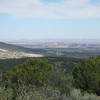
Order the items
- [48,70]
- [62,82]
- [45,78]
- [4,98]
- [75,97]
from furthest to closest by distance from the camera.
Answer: [48,70] → [45,78] → [62,82] → [75,97] → [4,98]

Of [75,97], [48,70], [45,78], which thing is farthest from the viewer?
[48,70]

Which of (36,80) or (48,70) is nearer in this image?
(36,80)

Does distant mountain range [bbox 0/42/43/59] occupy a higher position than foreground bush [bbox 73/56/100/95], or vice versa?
foreground bush [bbox 73/56/100/95]

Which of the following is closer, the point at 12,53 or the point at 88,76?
the point at 88,76

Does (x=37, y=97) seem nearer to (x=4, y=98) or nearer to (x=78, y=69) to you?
(x=4, y=98)

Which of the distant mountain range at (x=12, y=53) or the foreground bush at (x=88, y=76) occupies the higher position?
the foreground bush at (x=88, y=76)

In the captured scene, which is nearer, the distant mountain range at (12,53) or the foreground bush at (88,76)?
the foreground bush at (88,76)

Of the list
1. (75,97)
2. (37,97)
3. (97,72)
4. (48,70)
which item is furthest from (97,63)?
(37,97)

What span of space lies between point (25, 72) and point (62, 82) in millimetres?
3449

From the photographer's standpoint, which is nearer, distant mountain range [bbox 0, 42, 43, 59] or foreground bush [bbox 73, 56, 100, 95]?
foreground bush [bbox 73, 56, 100, 95]

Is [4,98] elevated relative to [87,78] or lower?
elevated

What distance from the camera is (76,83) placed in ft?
59.9

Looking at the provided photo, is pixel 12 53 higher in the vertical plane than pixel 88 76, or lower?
lower

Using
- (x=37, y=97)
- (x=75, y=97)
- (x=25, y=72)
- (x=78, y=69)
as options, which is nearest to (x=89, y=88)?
(x=78, y=69)
